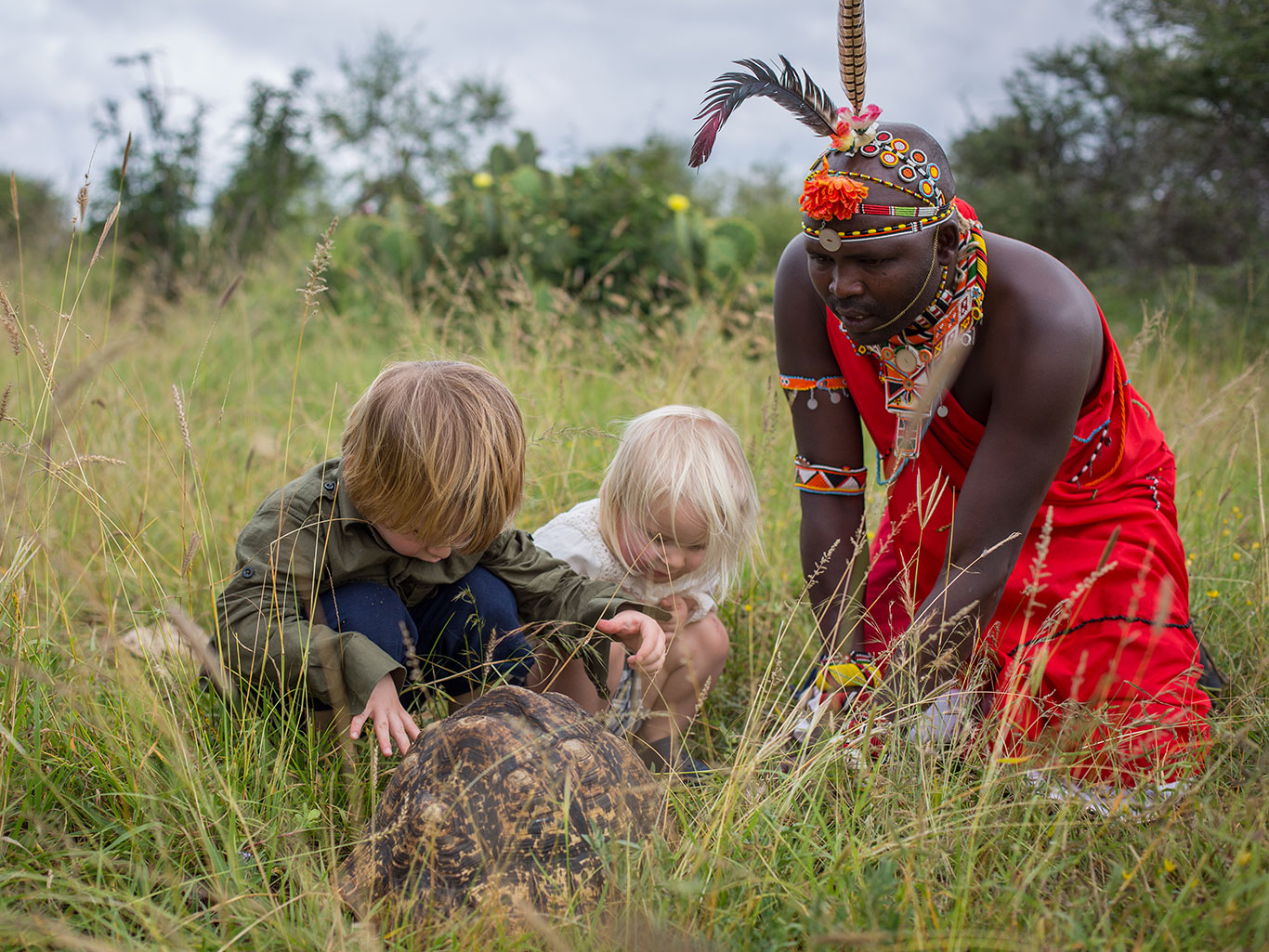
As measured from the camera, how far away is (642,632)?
6.16ft

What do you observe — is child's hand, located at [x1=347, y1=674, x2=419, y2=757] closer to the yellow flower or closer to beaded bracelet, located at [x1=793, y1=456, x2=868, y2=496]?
beaded bracelet, located at [x1=793, y1=456, x2=868, y2=496]

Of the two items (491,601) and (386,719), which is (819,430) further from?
(386,719)

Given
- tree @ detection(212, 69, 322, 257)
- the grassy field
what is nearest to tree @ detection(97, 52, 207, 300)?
tree @ detection(212, 69, 322, 257)

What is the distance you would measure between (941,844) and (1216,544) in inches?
69.9

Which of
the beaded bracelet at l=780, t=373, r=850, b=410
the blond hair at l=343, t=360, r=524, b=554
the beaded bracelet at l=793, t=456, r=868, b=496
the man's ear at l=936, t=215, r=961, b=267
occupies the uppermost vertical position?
the man's ear at l=936, t=215, r=961, b=267

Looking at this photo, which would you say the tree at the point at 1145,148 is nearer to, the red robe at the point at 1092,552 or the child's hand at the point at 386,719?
the red robe at the point at 1092,552

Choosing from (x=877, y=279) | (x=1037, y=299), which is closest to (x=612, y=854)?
(x=877, y=279)

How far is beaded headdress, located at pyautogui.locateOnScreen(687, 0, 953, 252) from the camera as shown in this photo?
1.76 m

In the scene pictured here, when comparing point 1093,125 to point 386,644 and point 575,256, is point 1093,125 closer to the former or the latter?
point 575,256

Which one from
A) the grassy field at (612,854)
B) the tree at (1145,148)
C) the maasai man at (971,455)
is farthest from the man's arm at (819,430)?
the tree at (1145,148)

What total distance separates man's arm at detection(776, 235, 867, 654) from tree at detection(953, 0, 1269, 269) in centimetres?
508

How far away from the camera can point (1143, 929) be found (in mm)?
1248

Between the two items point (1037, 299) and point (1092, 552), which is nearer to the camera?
point (1037, 299)

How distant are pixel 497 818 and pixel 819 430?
1.27 metres
